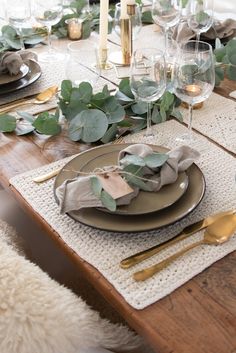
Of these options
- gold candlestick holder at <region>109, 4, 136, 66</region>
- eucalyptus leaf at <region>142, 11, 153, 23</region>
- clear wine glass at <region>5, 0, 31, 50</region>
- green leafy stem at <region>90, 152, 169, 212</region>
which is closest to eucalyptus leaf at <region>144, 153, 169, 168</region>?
green leafy stem at <region>90, 152, 169, 212</region>

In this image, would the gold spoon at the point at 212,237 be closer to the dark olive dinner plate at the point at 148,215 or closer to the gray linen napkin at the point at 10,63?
the dark olive dinner plate at the point at 148,215

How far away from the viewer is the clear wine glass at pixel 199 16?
1.42m

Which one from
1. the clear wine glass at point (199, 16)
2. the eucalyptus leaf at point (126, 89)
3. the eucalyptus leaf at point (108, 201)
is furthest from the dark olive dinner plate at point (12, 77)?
the eucalyptus leaf at point (108, 201)

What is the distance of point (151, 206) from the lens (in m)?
0.79

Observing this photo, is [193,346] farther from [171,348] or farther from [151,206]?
[151,206]

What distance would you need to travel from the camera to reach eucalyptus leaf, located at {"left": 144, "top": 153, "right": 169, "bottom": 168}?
83 cm

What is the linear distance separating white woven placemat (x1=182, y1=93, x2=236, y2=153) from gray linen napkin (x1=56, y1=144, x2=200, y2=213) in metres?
0.20

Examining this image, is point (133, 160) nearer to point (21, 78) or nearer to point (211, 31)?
point (21, 78)

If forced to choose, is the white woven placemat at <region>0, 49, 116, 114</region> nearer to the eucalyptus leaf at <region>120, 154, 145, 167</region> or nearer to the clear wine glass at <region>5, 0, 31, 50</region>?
the clear wine glass at <region>5, 0, 31, 50</region>

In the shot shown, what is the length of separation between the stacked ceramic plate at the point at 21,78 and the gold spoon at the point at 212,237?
698 mm

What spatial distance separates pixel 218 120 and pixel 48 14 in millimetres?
680

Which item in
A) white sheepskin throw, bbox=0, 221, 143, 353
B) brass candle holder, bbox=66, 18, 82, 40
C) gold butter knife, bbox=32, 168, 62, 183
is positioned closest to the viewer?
white sheepskin throw, bbox=0, 221, 143, 353

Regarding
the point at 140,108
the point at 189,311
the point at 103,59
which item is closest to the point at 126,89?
the point at 140,108

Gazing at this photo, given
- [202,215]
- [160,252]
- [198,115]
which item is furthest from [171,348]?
[198,115]
